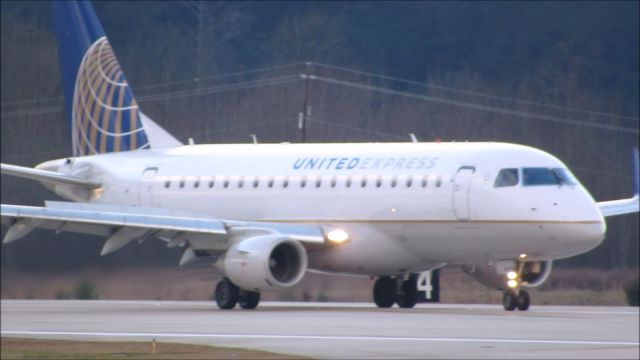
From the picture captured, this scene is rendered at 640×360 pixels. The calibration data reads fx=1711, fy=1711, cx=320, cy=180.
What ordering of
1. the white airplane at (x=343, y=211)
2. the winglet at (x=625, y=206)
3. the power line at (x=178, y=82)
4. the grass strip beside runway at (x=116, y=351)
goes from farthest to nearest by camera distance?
the power line at (x=178, y=82)
the winglet at (x=625, y=206)
the white airplane at (x=343, y=211)
the grass strip beside runway at (x=116, y=351)

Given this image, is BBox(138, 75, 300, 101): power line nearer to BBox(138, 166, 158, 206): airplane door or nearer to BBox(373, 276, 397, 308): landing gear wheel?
BBox(138, 166, 158, 206): airplane door

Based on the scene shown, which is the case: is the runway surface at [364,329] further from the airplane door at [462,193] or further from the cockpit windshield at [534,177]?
the cockpit windshield at [534,177]

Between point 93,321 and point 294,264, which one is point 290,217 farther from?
point 93,321

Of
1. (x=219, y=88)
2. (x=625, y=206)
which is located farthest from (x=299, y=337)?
(x=219, y=88)

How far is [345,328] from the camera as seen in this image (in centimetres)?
2508

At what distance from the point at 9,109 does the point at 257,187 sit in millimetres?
26918

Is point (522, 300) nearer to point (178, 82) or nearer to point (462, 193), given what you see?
point (462, 193)

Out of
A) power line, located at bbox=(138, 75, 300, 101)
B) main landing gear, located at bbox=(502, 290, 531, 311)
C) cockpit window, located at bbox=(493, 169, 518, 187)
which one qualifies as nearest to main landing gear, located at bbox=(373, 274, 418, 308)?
main landing gear, located at bbox=(502, 290, 531, 311)

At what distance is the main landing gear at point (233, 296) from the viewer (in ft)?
110

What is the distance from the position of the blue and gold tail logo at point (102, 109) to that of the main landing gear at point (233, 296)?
6.70m

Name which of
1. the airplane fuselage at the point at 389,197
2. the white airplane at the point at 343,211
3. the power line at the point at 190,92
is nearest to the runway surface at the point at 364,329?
the white airplane at the point at 343,211

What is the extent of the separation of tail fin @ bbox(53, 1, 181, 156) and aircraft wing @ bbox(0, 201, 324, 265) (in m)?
4.85

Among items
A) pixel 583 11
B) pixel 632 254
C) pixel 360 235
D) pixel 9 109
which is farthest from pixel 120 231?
pixel 583 11

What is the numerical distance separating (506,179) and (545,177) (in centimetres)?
73
